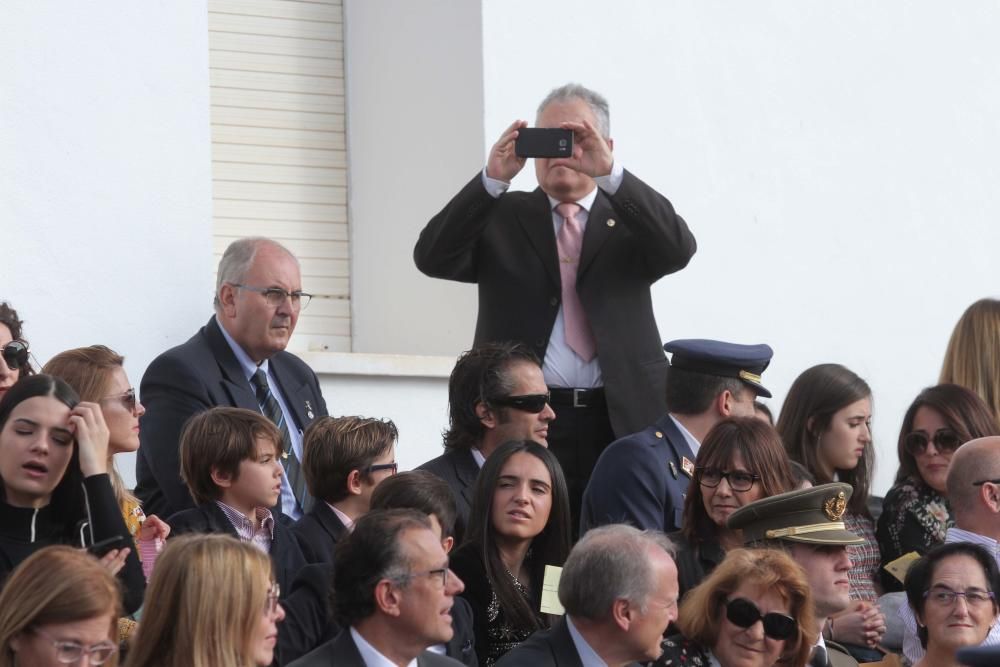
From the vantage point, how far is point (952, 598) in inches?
251

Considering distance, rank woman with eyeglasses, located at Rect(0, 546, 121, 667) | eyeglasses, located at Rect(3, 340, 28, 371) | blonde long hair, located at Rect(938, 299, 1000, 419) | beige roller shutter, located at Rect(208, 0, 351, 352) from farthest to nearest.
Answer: beige roller shutter, located at Rect(208, 0, 351, 352) → blonde long hair, located at Rect(938, 299, 1000, 419) → eyeglasses, located at Rect(3, 340, 28, 371) → woman with eyeglasses, located at Rect(0, 546, 121, 667)

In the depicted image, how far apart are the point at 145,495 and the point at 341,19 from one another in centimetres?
343

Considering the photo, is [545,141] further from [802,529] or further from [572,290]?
[802,529]

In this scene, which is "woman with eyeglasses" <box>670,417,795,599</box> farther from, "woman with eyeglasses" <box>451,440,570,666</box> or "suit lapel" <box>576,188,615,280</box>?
"suit lapel" <box>576,188,615,280</box>

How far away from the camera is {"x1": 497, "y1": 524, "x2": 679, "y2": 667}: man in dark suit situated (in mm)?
5547

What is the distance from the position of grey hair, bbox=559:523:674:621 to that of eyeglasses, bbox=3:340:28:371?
1.86 metres

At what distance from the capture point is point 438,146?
9.20 metres

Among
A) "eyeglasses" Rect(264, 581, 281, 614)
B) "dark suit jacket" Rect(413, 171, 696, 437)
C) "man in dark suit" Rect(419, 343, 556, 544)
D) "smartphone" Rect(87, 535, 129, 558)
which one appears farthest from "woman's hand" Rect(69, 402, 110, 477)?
"dark suit jacket" Rect(413, 171, 696, 437)

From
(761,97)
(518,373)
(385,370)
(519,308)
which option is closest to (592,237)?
(519,308)

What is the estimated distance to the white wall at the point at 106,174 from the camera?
753 cm

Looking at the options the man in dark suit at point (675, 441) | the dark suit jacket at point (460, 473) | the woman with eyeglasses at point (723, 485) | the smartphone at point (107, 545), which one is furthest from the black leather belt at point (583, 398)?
the smartphone at point (107, 545)

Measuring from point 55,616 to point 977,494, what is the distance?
373 cm

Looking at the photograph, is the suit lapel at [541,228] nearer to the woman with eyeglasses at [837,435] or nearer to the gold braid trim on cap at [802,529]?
the woman with eyeglasses at [837,435]

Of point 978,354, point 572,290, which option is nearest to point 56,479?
point 572,290
